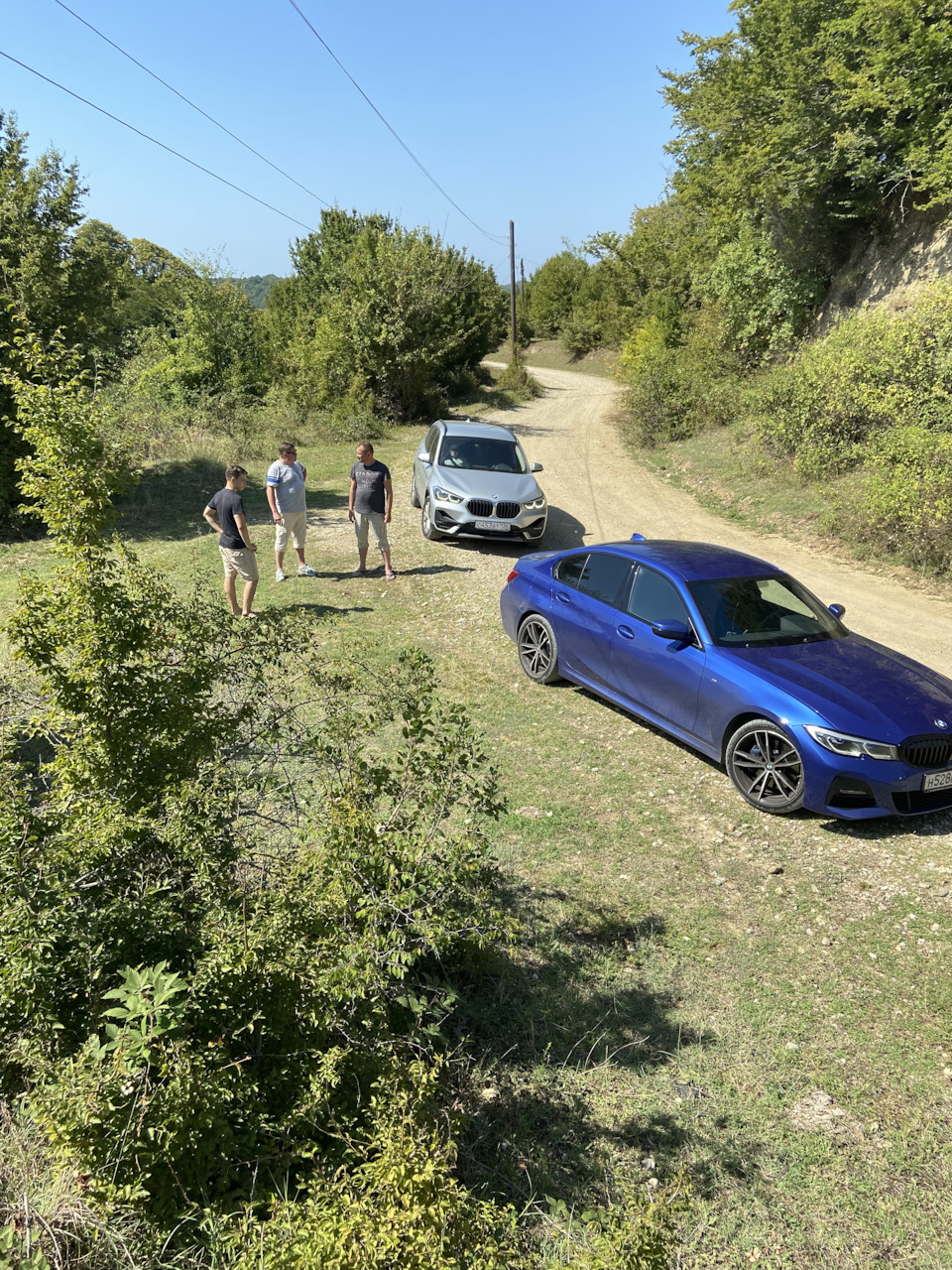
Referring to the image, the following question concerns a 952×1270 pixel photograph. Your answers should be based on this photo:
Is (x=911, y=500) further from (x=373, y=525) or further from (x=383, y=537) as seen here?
(x=373, y=525)

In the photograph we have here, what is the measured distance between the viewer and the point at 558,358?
171ft

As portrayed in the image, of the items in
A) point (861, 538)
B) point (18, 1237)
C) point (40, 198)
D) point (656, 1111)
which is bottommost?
point (656, 1111)

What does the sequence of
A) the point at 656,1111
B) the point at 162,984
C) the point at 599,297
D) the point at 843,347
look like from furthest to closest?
the point at 599,297, the point at 843,347, the point at 656,1111, the point at 162,984

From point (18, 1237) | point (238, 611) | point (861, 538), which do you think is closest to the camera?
point (18, 1237)

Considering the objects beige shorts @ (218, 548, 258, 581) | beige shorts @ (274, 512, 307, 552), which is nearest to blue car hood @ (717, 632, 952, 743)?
beige shorts @ (218, 548, 258, 581)

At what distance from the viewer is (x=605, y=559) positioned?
7.18 metres

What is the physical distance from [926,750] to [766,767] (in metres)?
1.01

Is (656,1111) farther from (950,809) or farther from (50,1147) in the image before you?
(950,809)

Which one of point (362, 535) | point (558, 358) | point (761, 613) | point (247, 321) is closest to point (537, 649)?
point (761, 613)

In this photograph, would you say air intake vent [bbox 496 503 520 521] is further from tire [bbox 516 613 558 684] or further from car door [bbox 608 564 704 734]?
car door [bbox 608 564 704 734]

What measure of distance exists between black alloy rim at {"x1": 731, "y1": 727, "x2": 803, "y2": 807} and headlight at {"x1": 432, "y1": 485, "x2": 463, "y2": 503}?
24.0 feet

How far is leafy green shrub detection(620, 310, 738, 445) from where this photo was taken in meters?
20.0


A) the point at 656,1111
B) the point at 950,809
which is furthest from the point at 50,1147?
the point at 950,809

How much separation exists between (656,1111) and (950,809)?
3443 millimetres
